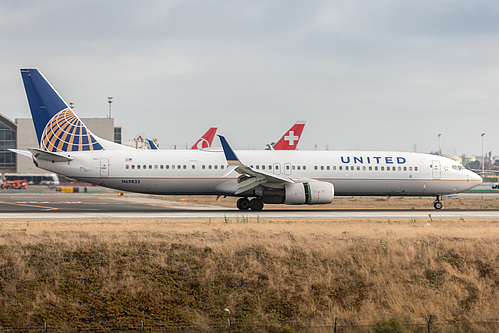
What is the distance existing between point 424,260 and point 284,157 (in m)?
16.7

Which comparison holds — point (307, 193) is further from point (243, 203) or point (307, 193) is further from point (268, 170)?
point (243, 203)

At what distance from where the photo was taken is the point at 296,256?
20.2 meters

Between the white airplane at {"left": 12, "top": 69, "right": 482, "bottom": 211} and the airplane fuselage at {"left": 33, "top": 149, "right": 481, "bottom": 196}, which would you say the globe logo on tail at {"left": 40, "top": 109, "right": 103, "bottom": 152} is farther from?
the airplane fuselage at {"left": 33, "top": 149, "right": 481, "bottom": 196}

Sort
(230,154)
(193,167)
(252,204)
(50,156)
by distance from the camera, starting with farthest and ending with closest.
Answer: (252,204) → (193,167) → (50,156) → (230,154)

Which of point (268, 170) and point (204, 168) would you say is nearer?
point (204, 168)

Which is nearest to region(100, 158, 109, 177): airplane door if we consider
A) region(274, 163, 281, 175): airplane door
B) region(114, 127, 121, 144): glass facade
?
region(274, 163, 281, 175): airplane door

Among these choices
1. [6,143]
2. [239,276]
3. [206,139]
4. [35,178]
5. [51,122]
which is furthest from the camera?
[6,143]

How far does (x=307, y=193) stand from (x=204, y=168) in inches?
259

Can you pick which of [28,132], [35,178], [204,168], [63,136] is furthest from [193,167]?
[28,132]

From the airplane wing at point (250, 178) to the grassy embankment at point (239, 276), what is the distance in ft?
31.2

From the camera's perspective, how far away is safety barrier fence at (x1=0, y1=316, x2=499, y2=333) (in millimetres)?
15828

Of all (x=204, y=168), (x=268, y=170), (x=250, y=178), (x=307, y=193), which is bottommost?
(x=307, y=193)

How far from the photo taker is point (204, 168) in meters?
34.7

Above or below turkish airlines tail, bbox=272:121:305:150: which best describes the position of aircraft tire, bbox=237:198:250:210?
below
